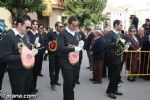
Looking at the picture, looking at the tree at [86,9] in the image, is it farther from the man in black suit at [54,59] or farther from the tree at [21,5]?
the man in black suit at [54,59]

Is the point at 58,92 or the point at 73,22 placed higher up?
the point at 73,22

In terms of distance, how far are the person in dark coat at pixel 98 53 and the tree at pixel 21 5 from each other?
8.39 meters

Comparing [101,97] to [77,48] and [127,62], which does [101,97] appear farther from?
[127,62]

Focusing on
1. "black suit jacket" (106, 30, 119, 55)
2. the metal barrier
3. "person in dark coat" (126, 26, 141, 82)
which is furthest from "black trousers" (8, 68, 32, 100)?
the metal barrier

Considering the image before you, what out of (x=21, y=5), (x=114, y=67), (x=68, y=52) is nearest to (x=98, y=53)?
(x=114, y=67)

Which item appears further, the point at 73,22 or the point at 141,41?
the point at 141,41

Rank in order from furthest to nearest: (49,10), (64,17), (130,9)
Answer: (64,17) → (49,10) → (130,9)

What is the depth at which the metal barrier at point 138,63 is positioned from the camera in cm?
1123

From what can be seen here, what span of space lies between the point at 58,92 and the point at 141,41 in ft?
12.4

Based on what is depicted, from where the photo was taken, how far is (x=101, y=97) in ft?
28.9

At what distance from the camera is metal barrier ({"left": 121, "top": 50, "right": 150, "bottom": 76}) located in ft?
36.9

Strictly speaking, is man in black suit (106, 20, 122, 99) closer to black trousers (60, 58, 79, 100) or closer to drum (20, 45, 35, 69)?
black trousers (60, 58, 79, 100)

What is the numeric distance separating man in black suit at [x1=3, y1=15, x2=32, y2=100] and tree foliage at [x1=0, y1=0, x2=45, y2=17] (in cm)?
1290

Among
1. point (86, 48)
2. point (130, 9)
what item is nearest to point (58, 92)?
point (86, 48)
